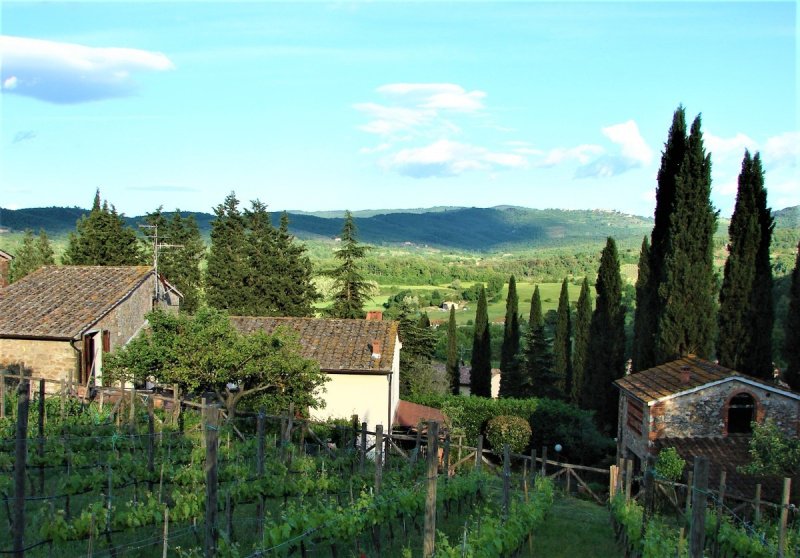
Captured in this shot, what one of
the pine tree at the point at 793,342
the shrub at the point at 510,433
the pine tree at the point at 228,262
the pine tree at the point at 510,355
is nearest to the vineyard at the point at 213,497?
the shrub at the point at 510,433

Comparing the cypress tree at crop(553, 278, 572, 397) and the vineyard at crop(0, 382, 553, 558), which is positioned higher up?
the vineyard at crop(0, 382, 553, 558)

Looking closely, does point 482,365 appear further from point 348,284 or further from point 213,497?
point 213,497

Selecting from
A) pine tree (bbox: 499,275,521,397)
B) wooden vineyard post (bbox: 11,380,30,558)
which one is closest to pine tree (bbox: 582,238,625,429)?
pine tree (bbox: 499,275,521,397)

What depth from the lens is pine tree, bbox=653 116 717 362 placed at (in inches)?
990

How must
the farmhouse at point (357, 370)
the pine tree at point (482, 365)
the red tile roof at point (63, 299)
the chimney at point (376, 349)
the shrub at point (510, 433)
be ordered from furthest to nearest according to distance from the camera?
the pine tree at point (482, 365) → the shrub at point (510, 433) → the chimney at point (376, 349) → the farmhouse at point (357, 370) → the red tile roof at point (63, 299)

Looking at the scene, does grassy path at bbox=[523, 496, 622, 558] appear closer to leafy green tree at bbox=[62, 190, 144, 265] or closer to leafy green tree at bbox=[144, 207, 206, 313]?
leafy green tree at bbox=[62, 190, 144, 265]

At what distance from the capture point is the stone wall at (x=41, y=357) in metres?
22.3

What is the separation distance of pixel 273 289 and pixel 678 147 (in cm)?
2343

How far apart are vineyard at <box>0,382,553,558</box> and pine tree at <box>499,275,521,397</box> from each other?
23.1 metres

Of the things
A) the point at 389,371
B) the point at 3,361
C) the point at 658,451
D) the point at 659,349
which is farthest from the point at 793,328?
the point at 3,361

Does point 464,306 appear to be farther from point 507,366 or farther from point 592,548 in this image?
point 592,548

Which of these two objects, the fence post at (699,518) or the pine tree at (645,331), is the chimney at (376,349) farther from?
the fence post at (699,518)

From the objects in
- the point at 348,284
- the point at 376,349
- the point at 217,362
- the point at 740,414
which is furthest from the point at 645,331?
the point at 348,284

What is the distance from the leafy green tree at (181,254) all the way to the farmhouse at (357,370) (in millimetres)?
22446
